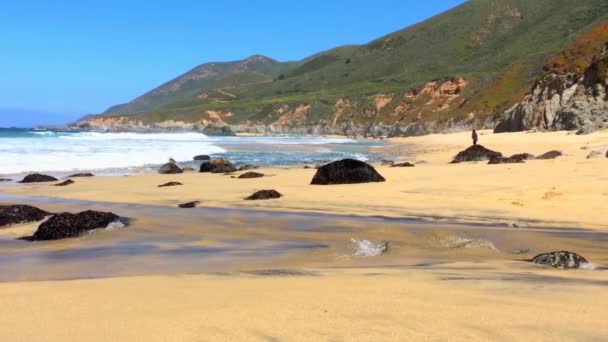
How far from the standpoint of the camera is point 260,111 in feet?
480

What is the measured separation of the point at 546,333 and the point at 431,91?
10552cm

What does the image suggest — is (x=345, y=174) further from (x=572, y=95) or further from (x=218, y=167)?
(x=572, y=95)

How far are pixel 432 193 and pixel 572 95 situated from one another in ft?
107

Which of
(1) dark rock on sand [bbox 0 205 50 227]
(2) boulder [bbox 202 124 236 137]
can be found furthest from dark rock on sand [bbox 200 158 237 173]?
(2) boulder [bbox 202 124 236 137]

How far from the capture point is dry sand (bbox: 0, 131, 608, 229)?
9391 mm

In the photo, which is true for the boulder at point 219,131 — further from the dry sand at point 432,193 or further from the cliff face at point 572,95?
the dry sand at point 432,193

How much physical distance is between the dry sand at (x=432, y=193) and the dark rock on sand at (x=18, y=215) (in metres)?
2.57

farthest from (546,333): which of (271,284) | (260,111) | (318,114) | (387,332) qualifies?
(260,111)

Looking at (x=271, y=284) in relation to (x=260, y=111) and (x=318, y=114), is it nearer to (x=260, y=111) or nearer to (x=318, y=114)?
(x=318, y=114)

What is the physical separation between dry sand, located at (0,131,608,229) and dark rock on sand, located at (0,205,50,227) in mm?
2575

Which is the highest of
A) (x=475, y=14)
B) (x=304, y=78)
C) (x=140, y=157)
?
(x=475, y=14)

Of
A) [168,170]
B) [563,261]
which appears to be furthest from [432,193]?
[168,170]

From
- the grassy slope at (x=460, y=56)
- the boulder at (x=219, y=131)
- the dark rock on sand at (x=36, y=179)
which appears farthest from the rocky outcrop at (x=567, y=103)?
the boulder at (x=219, y=131)

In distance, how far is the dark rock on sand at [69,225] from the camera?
7.43 meters
